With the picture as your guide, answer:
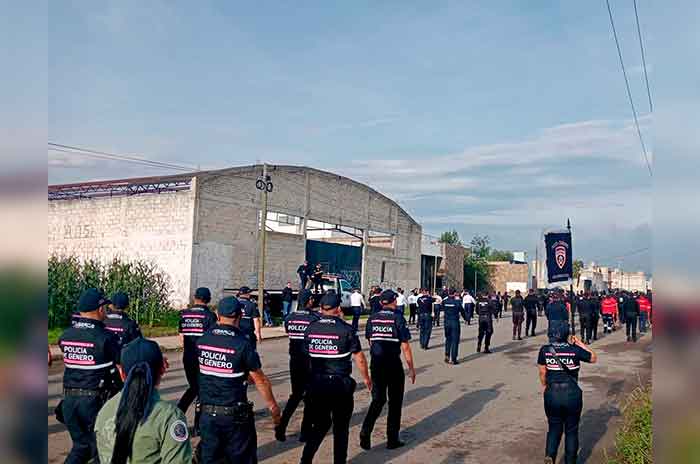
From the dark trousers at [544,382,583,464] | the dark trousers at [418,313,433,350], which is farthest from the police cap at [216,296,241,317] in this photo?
the dark trousers at [418,313,433,350]

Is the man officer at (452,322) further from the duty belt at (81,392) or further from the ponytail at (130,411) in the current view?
the ponytail at (130,411)

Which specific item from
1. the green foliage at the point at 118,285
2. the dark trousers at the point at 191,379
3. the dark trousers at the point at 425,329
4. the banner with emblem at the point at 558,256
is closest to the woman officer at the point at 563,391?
the banner with emblem at the point at 558,256

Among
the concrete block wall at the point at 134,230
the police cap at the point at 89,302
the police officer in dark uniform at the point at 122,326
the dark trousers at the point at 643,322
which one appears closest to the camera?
the police cap at the point at 89,302

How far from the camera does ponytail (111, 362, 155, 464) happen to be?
3.25 m

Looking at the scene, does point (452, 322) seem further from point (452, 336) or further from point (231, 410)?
point (231, 410)

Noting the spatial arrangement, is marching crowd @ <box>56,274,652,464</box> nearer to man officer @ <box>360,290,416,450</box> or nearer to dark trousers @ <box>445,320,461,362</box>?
man officer @ <box>360,290,416,450</box>

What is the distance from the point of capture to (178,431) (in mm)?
3432

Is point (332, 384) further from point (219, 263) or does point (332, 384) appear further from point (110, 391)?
point (219, 263)

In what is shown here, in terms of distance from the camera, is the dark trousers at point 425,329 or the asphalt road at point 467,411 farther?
the dark trousers at point 425,329

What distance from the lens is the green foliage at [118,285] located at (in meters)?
22.3

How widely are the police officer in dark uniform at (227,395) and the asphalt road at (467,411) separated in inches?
48.2

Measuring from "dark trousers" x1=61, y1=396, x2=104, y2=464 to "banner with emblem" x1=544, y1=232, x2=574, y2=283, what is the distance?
806 centimetres

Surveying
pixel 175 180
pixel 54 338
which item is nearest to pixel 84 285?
pixel 54 338

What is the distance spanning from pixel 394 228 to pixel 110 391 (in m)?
35.5
